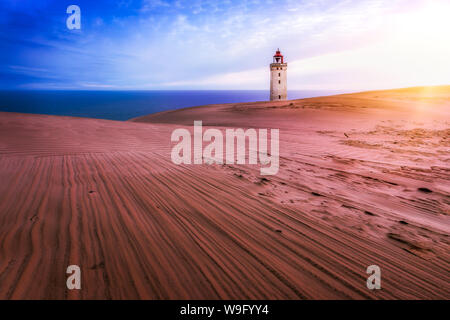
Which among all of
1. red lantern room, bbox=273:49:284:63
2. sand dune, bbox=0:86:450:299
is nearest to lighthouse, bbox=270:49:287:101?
red lantern room, bbox=273:49:284:63

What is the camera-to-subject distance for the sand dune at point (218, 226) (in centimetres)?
202

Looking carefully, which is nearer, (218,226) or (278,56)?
(218,226)

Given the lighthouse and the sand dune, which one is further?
the lighthouse

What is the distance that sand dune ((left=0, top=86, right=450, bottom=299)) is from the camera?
2.02m

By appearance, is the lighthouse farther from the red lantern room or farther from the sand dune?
the sand dune

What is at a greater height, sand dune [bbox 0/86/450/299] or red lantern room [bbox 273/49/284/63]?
red lantern room [bbox 273/49/284/63]

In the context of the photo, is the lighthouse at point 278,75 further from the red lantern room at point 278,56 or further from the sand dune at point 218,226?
the sand dune at point 218,226

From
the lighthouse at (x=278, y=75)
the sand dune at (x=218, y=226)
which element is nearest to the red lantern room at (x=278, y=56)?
the lighthouse at (x=278, y=75)

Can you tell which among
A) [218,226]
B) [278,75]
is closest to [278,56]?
[278,75]

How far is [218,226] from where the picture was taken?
2.92 metres

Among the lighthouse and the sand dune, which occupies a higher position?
the lighthouse

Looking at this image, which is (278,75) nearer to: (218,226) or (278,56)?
(278,56)

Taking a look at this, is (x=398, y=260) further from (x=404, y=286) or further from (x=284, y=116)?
(x=284, y=116)

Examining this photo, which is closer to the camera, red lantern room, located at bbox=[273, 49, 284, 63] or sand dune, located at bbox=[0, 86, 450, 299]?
sand dune, located at bbox=[0, 86, 450, 299]
